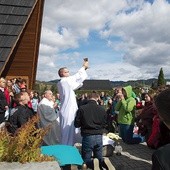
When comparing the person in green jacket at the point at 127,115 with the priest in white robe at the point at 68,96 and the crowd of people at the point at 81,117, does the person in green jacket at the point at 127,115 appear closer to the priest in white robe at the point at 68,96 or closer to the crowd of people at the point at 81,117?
the crowd of people at the point at 81,117

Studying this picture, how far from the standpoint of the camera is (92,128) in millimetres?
7496

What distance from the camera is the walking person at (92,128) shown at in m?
7.48

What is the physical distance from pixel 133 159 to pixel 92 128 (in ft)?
8.13

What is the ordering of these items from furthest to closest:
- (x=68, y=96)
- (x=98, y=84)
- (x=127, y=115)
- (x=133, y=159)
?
(x=98, y=84)
(x=127, y=115)
(x=133, y=159)
(x=68, y=96)

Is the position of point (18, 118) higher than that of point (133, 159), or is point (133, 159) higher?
→ point (18, 118)

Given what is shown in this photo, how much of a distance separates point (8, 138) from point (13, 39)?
505 inches

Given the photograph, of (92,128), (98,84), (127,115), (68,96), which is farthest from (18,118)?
(98,84)

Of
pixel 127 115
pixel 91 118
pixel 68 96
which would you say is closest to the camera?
pixel 91 118

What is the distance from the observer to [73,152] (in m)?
5.15

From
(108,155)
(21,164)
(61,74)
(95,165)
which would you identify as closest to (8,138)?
(21,164)

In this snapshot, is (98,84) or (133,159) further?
(98,84)

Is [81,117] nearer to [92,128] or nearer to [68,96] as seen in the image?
[92,128]

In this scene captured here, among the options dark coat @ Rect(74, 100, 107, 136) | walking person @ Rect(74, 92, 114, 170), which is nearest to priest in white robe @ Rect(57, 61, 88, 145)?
walking person @ Rect(74, 92, 114, 170)

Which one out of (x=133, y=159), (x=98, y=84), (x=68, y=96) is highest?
(x=98, y=84)
